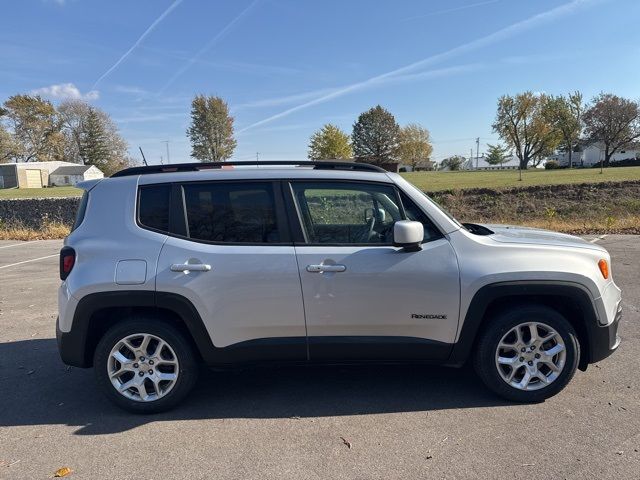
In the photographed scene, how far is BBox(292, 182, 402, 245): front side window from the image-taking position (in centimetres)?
352

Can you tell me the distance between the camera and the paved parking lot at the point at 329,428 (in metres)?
2.78

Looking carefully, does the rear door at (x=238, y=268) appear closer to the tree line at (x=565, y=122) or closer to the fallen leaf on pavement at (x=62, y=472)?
the fallen leaf on pavement at (x=62, y=472)

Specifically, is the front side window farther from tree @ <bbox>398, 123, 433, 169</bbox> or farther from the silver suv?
tree @ <bbox>398, 123, 433, 169</bbox>

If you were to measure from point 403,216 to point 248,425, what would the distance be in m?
1.91

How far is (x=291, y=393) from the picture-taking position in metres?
3.78

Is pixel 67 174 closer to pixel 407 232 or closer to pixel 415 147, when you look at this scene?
pixel 415 147

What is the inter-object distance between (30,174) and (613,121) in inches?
3927

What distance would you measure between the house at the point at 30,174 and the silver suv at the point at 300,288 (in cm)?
7648

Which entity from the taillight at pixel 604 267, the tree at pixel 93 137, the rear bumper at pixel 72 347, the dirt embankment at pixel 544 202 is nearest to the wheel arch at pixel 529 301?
the taillight at pixel 604 267

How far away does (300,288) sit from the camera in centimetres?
335

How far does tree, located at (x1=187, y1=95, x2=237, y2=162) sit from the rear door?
87.2 metres

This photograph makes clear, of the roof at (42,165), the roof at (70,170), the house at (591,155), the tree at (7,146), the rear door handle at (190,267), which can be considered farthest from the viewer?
the house at (591,155)

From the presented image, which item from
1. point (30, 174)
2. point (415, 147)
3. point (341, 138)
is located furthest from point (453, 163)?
point (30, 174)

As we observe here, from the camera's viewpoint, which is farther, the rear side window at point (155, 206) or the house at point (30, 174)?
the house at point (30, 174)
